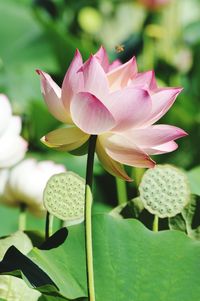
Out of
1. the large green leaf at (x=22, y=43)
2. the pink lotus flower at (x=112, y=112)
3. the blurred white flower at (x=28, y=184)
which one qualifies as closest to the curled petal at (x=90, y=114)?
the pink lotus flower at (x=112, y=112)

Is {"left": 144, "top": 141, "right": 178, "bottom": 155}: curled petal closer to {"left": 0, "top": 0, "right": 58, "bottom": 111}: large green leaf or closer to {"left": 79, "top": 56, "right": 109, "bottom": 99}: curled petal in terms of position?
{"left": 79, "top": 56, "right": 109, "bottom": 99}: curled petal

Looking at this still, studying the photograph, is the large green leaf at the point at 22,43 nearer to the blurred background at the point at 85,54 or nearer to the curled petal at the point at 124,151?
the blurred background at the point at 85,54

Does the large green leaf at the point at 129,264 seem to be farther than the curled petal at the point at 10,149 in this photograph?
No

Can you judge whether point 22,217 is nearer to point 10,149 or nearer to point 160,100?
point 10,149

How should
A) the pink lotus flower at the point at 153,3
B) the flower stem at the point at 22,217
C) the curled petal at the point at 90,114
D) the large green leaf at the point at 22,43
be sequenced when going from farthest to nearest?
the pink lotus flower at the point at 153,3, the large green leaf at the point at 22,43, the flower stem at the point at 22,217, the curled petal at the point at 90,114

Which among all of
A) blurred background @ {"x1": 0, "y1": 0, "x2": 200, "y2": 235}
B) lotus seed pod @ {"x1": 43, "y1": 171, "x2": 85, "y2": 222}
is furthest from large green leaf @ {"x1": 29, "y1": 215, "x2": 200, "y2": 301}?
blurred background @ {"x1": 0, "y1": 0, "x2": 200, "y2": 235}

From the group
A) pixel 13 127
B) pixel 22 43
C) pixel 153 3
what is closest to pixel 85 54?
pixel 22 43
